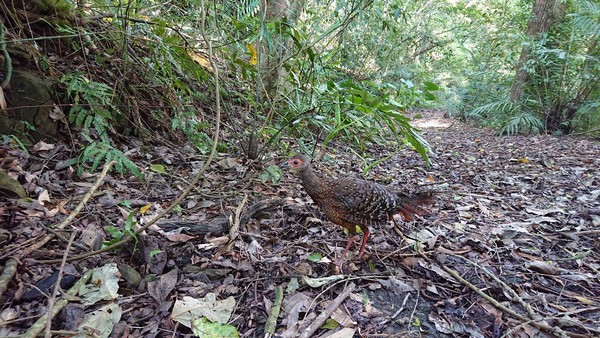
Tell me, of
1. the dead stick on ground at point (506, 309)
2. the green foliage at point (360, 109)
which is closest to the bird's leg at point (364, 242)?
the dead stick on ground at point (506, 309)

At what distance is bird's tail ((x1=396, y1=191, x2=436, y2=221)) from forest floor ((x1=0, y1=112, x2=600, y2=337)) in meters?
0.27

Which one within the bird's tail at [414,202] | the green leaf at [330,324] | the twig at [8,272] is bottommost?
the green leaf at [330,324]

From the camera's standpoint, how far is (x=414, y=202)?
2.54 m

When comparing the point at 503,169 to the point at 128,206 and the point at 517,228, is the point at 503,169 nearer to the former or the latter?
the point at 517,228

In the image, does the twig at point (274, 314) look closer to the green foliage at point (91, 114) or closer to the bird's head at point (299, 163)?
the bird's head at point (299, 163)

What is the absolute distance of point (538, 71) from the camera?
8500mm

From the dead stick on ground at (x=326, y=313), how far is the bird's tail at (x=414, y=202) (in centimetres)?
74

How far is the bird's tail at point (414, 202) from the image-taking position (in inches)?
99.3

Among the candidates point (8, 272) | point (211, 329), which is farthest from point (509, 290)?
point (8, 272)

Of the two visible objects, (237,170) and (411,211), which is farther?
(237,170)

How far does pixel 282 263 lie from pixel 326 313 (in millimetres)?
526

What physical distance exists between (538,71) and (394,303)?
893cm

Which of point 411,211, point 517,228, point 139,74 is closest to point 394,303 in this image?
point 411,211

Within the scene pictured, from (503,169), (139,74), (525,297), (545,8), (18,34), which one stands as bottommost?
(503,169)
